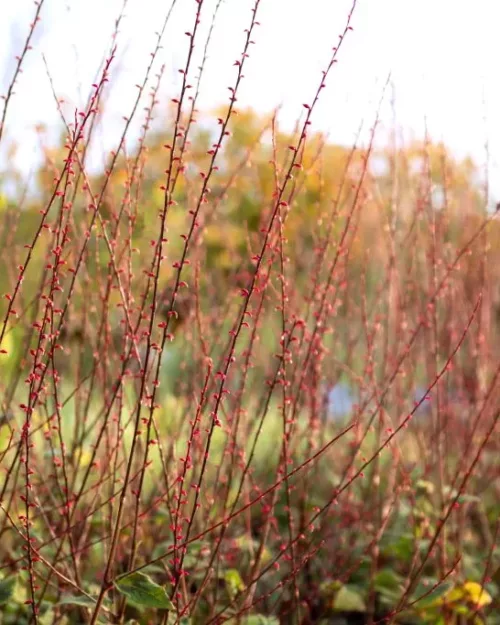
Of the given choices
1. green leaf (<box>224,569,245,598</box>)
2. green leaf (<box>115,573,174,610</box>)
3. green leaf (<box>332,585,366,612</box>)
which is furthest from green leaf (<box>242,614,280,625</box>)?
green leaf (<box>115,573,174,610</box>)

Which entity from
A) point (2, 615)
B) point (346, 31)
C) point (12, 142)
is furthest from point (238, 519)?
point (346, 31)

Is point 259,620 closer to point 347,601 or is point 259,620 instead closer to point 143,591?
point 347,601

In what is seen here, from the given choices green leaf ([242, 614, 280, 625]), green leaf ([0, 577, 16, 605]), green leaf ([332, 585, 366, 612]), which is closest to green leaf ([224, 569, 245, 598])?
green leaf ([242, 614, 280, 625])

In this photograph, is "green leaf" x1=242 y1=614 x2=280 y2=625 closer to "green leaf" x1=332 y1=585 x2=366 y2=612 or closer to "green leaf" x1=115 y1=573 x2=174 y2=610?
"green leaf" x1=332 y1=585 x2=366 y2=612

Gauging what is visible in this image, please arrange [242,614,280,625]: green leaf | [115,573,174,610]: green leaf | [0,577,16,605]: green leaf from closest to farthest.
Result: [115,573,174,610]: green leaf → [0,577,16,605]: green leaf → [242,614,280,625]: green leaf

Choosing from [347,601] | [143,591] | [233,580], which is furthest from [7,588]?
[347,601]

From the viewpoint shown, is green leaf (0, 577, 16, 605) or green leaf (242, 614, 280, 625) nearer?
green leaf (0, 577, 16, 605)

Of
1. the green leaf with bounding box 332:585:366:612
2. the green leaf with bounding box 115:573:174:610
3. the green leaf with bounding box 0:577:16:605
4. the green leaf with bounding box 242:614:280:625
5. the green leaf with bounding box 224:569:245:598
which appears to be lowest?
the green leaf with bounding box 332:585:366:612

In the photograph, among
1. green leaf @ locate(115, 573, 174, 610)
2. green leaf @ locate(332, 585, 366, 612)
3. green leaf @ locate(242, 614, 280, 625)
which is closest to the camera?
green leaf @ locate(115, 573, 174, 610)

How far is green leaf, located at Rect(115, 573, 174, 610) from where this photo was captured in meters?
1.78

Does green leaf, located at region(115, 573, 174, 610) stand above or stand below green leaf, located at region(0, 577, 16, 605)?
above

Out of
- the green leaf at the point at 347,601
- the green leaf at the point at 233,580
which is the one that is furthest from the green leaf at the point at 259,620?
the green leaf at the point at 347,601

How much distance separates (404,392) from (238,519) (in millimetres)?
896

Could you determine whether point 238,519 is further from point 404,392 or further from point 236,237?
point 236,237
